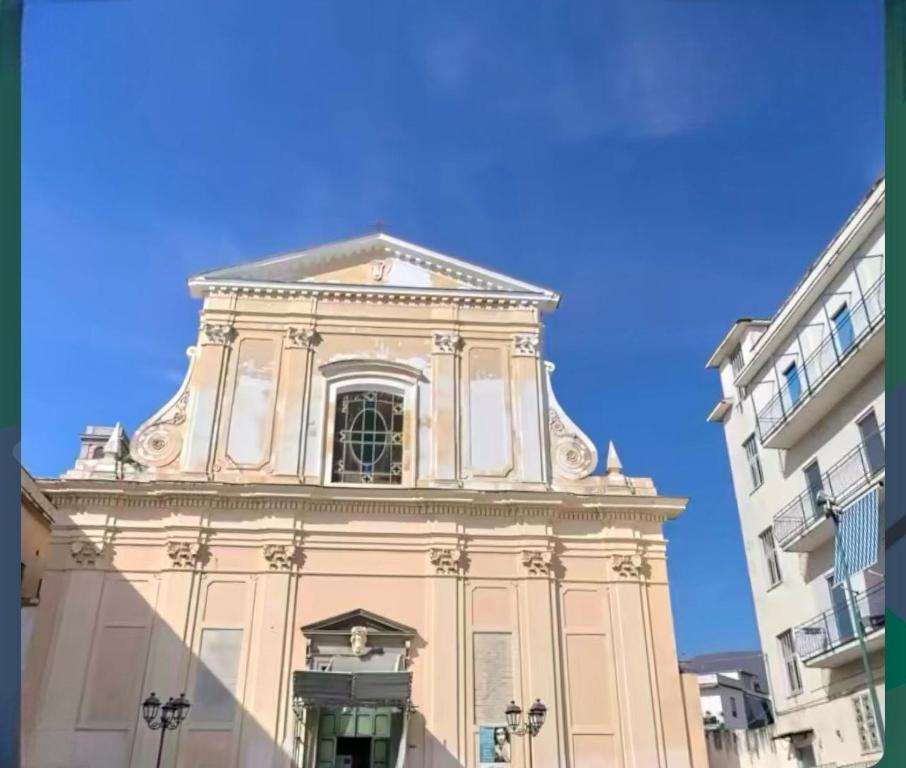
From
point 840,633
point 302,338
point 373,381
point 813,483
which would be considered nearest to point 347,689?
point 373,381

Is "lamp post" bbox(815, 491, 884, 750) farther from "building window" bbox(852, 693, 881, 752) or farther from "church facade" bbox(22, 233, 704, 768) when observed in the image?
"church facade" bbox(22, 233, 704, 768)

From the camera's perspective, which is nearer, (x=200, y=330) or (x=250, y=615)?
(x=250, y=615)

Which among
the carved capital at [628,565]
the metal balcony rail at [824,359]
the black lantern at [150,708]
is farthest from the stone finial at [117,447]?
the metal balcony rail at [824,359]

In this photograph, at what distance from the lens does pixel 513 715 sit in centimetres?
1403

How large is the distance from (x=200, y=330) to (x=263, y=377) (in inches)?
75.2

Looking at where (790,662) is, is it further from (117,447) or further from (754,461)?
(117,447)

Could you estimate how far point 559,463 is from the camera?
18062 millimetres

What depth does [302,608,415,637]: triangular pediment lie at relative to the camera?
15578 mm

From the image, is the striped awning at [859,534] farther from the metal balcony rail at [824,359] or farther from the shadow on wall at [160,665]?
the shadow on wall at [160,665]

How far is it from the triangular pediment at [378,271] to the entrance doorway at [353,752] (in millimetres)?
9849

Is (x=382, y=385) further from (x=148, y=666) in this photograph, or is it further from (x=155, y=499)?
(x=148, y=666)

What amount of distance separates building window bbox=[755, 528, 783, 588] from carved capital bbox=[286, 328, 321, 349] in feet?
42.5

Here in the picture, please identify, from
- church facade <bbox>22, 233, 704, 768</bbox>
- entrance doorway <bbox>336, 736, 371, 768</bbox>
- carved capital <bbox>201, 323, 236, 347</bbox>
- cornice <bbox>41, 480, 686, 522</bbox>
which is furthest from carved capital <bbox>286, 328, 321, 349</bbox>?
entrance doorway <bbox>336, 736, 371, 768</bbox>
